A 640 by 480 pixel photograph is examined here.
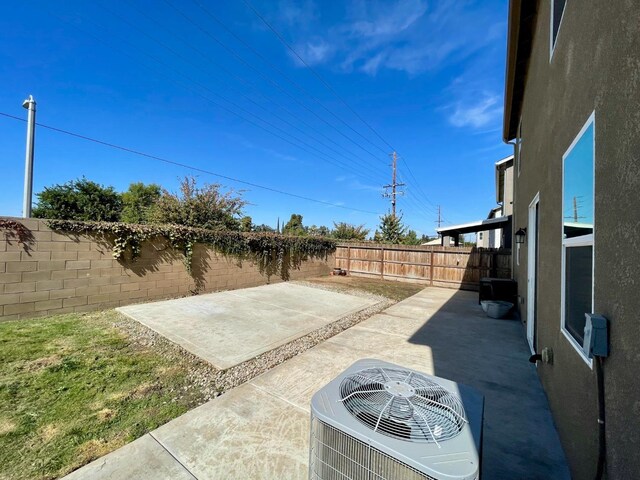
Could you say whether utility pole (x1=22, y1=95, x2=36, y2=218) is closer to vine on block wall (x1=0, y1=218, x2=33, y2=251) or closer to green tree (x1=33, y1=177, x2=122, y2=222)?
vine on block wall (x1=0, y1=218, x2=33, y2=251)

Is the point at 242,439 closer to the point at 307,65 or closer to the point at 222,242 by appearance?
the point at 222,242

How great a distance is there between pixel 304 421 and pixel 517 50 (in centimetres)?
695

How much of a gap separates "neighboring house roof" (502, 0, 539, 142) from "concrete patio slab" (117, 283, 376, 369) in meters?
5.82

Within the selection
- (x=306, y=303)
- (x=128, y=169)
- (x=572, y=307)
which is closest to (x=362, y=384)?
(x=572, y=307)

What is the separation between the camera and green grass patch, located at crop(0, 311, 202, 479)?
Answer: 200cm

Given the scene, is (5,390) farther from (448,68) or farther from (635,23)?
(448,68)

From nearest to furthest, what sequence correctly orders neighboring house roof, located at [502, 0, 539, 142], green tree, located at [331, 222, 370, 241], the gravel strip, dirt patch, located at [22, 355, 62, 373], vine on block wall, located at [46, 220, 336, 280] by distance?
the gravel strip, dirt patch, located at [22, 355, 62, 373], neighboring house roof, located at [502, 0, 539, 142], vine on block wall, located at [46, 220, 336, 280], green tree, located at [331, 222, 370, 241]

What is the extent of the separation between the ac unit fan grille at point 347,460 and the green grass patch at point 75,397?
1.86 metres

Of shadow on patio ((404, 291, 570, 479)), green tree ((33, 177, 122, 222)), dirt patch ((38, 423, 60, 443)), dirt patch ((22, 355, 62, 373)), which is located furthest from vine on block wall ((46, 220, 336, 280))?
green tree ((33, 177, 122, 222))

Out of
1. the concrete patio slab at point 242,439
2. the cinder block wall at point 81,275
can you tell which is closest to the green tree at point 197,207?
the cinder block wall at point 81,275

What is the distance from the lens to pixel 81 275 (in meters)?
5.71

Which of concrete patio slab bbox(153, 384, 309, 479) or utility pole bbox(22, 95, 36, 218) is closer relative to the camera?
concrete patio slab bbox(153, 384, 309, 479)

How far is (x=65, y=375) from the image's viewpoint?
308 centimetres

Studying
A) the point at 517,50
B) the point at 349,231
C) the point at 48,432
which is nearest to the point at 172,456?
the point at 48,432
